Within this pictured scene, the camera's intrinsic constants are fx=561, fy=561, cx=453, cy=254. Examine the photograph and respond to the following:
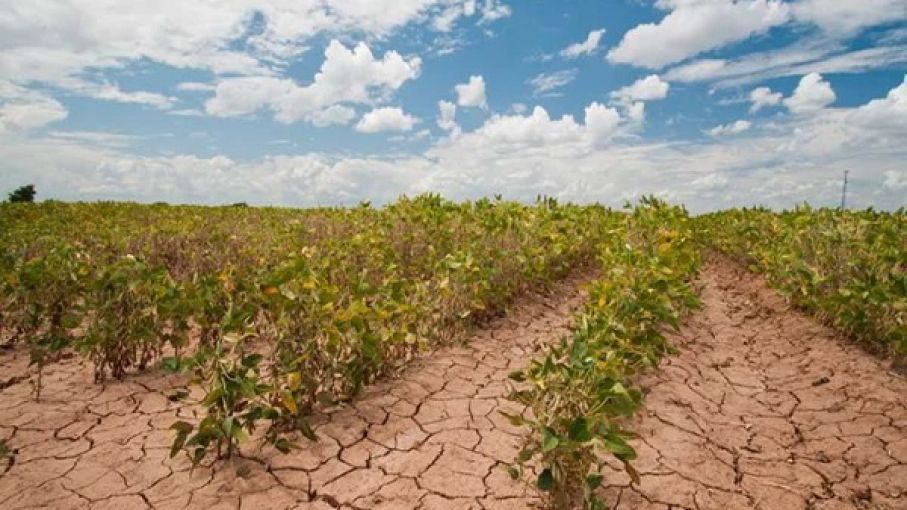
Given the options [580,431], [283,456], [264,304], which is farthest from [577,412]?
[264,304]

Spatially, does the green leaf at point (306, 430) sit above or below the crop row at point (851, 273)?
below

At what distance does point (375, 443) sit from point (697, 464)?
67.4 inches

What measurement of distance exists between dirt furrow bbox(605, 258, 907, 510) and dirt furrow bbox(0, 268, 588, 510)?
2.49ft

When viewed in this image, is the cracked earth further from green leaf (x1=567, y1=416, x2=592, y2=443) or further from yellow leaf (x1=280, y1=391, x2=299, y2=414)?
green leaf (x1=567, y1=416, x2=592, y2=443)

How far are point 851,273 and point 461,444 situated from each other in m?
4.53

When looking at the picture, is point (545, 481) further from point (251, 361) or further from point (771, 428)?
point (771, 428)

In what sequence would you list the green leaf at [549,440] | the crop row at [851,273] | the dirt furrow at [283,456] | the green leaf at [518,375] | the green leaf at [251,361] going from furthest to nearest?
1. the crop row at [851,273]
2. the green leaf at [251,361]
3. the dirt furrow at [283,456]
4. the green leaf at [518,375]
5. the green leaf at [549,440]

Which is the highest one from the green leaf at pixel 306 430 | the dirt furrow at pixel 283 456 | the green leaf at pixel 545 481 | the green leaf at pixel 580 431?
the green leaf at pixel 580 431

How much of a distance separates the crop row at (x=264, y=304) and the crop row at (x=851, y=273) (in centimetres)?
263

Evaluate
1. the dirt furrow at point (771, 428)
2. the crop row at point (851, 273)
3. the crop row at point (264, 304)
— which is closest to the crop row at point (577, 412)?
the dirt furrow at point (771, 428)

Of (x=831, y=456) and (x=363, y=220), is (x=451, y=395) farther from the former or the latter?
(x=363, y=220)

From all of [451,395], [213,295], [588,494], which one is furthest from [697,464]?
[213,295]

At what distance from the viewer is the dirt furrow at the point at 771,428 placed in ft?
8.89

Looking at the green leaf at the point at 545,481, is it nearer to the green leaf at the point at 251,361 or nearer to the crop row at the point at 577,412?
the crop row at the point at 577,412
